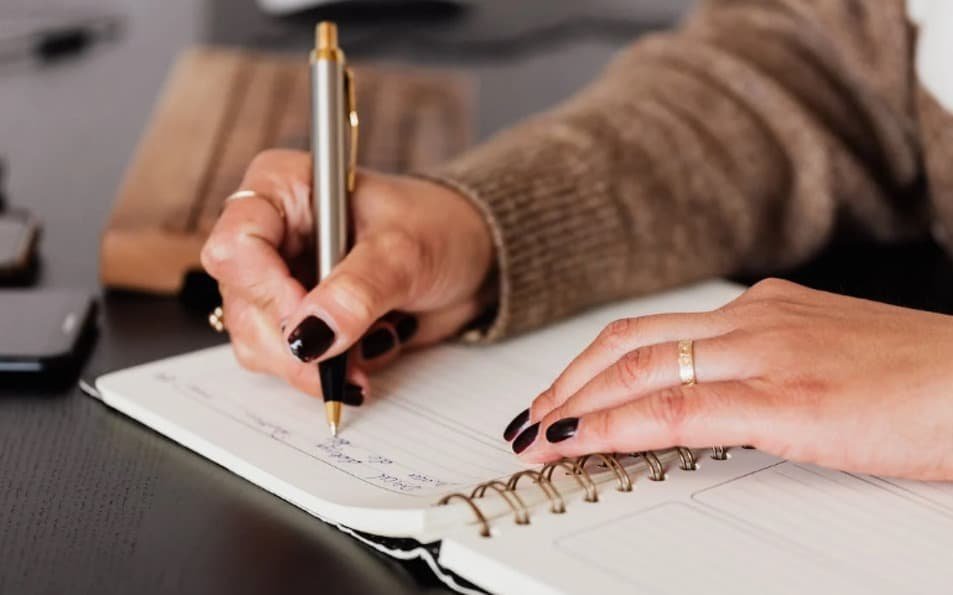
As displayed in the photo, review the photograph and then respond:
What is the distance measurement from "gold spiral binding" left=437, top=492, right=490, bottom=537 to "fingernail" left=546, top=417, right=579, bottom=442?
65mm

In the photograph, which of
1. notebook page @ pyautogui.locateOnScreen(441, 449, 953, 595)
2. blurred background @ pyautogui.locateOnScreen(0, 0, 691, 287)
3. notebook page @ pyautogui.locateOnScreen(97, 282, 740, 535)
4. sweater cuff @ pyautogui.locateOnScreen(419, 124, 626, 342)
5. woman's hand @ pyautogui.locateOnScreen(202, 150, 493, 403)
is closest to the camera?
notebook page @ pyautogui.locateOnScreen(441, 449, 953, 595)

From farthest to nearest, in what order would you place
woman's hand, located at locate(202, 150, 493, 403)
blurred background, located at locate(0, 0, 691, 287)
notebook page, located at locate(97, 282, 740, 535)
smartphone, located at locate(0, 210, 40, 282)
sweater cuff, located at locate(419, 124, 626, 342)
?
blurred background, located at locate(0, 0, 691, 287), smartphone, located at locate(0, 210, 40, 282), sweater cuff, located at locate(419, 124, 626, 342), woman's hand, located at locate(202, 150, 493, 403), notebook page, located at locate(97, 282, 740, 535)

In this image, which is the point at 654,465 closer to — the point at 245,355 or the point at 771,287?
the point at 771,287

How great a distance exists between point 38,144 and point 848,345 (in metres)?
0.93

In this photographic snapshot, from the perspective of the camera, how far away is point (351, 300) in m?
0.71

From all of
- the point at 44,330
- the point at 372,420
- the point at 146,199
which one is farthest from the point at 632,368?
the point at 146,199

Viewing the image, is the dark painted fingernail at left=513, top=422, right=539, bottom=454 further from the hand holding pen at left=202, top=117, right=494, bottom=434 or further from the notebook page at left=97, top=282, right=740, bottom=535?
the hand holding pen at left=202, top=117, right=494, bottom=434

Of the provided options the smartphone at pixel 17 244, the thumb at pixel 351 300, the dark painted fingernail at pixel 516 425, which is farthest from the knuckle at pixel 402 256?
the smartphone at pixel 17 244

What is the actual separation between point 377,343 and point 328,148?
120 millimetres

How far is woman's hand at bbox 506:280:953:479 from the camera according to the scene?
583mm

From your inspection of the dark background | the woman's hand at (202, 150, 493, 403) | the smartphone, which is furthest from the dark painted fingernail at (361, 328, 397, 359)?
the smartphone

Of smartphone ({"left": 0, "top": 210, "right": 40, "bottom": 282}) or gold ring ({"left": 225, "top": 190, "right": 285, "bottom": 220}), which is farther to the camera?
smartphone ({"left": 0, "top": 210, "right": 40, "bottom": 282})

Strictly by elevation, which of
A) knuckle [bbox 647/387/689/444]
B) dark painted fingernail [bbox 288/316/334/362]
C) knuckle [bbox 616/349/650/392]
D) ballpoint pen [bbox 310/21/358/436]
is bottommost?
dark painted fingernail [bbox 288/316/334/362]

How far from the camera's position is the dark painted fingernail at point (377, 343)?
758 mm
